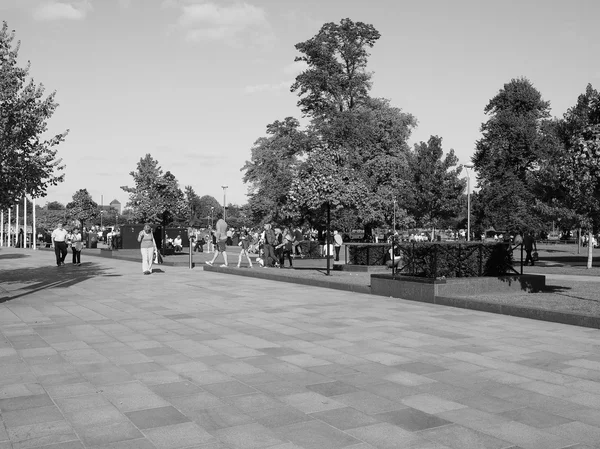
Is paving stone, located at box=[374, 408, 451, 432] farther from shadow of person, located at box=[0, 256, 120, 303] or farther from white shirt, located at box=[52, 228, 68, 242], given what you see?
white shirt, located at box=[52, 228, 68, 242]

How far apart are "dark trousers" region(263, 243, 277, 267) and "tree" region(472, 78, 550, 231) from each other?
26939 millimetres

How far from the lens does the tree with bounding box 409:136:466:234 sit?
5694cm

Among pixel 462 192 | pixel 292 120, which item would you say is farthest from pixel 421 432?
pixel 462 192

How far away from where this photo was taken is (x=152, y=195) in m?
66.1

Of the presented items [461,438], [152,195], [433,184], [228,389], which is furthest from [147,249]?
[152,195]

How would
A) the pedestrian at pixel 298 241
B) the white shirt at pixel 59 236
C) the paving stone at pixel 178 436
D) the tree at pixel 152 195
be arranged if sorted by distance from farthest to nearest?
the tree at pixel 152 195 → the pedestrian at pixel 298 241 → the white shirt at pixel 59 236 → the paving stone at pixel 178 436

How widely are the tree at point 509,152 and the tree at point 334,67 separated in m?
11.6

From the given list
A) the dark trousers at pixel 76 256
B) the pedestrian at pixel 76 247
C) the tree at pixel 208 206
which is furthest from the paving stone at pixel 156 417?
the tree at pixel 208 206

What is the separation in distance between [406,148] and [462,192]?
15.7 metres

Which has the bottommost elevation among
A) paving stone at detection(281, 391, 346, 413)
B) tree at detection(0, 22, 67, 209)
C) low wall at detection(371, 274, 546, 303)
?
paving stone at detection(281, 391, 346, 413)

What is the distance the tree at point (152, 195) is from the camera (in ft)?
212

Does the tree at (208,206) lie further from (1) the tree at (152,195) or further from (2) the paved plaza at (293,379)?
(2) the paved plaza at (293,379)

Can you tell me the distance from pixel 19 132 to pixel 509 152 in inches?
1612

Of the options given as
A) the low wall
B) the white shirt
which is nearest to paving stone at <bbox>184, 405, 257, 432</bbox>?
the low wall
